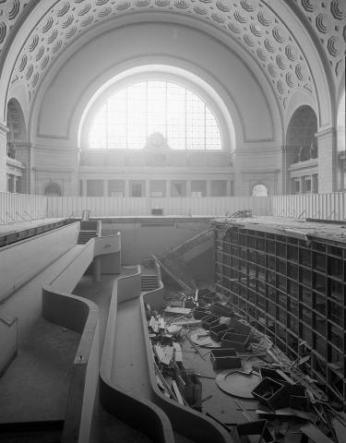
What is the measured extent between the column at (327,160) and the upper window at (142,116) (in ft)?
32.5

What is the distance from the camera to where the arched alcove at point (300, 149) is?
23872 mm

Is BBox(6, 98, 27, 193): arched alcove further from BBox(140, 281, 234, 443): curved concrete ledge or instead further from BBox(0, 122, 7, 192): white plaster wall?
BBox(140, 281, 234, 443): curved concrete ledge

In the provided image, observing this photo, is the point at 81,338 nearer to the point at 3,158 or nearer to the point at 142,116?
the point at 3,158

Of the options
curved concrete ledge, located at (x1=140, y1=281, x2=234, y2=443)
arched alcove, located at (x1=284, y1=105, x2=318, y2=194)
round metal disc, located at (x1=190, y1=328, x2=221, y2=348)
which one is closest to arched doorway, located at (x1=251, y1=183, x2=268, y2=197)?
arched alcove, located at (x1=284, y1=105, x2=318, y2=194)

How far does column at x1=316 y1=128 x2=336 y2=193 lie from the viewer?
63.3 feet

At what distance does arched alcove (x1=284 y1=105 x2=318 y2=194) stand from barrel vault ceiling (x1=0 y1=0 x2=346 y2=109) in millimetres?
1390

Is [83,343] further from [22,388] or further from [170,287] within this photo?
[170,287]

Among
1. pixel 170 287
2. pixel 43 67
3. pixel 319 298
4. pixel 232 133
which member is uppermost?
pixel 43 67

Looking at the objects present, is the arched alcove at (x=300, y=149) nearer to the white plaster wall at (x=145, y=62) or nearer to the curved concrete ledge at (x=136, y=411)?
the white plaster wall at (x=145, y=62)

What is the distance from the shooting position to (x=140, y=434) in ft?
17.7

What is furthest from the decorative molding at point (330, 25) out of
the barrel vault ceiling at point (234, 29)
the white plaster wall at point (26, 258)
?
the white plaster wall at point (26, 258)

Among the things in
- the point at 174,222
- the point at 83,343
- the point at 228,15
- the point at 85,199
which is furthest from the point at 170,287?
the point at 228,15

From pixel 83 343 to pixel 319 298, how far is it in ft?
21.7

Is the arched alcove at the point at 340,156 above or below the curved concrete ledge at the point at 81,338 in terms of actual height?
above
